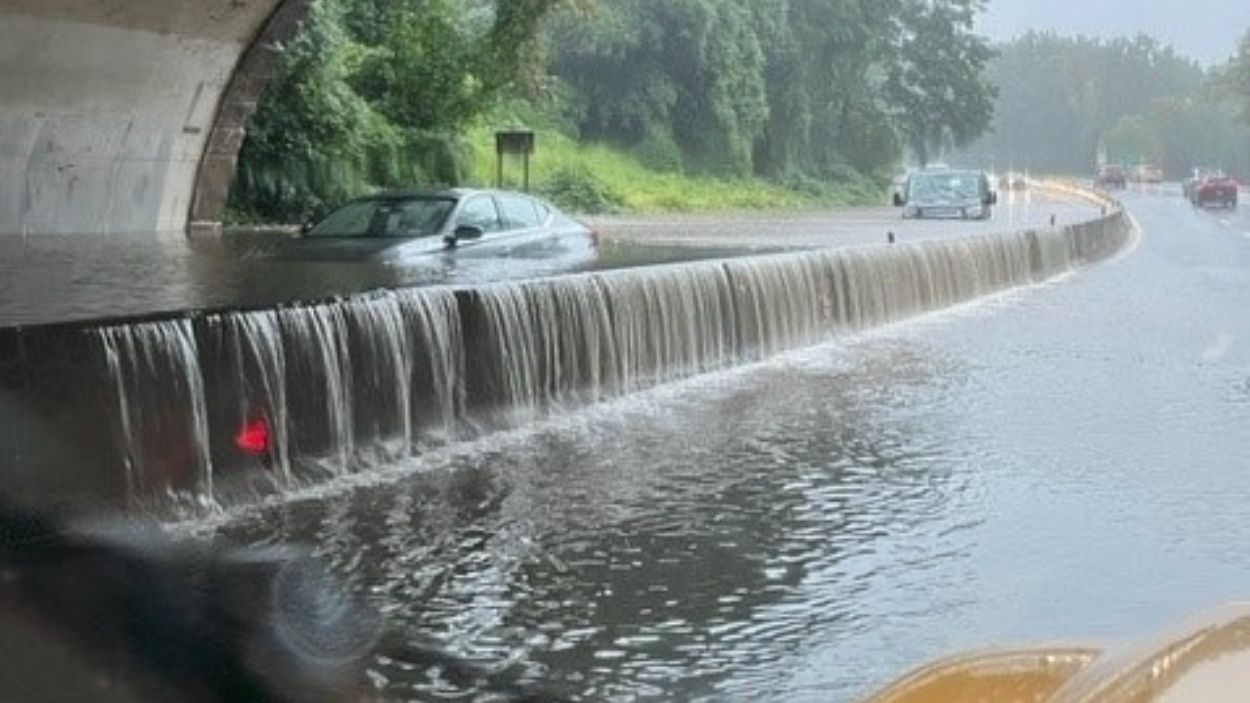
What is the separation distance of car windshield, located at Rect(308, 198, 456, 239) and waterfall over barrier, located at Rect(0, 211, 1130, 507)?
2704mm

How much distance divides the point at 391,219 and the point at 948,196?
32670mm

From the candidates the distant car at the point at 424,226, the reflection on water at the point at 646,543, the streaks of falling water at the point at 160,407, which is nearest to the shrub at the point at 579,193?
the distant car at the point at 424,226

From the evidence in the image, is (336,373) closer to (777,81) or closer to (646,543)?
(646,543)

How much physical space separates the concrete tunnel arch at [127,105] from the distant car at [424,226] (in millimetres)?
6069

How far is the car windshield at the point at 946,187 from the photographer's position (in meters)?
48.7

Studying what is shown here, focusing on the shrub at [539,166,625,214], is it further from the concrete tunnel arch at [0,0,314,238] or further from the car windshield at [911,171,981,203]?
the concrete tunnel arch at [0,0,314,238]

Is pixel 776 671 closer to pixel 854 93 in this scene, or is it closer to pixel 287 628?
pixel 287 628

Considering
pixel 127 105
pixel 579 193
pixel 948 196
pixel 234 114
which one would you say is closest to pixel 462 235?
pixel 127 105

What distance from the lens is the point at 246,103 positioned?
92.0ft

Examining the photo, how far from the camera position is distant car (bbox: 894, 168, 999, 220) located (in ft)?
159

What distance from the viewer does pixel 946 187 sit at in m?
49.2

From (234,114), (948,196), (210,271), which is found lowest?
(948,196)

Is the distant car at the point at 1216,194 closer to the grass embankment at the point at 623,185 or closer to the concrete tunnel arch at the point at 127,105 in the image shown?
the grass embankment at the point at 623,185

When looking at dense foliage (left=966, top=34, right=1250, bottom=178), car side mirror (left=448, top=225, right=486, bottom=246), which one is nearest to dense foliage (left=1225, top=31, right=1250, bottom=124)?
dense foliage (left=966, top=34, right=1250, bottom=178)
